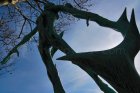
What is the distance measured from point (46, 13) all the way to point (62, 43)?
0.21 m

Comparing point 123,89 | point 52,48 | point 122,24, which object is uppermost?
point 52,48

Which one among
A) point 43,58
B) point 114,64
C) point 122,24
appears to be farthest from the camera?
point 43,58

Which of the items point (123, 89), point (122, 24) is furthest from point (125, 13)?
point (123, 89)

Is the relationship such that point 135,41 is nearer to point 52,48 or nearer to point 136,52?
point 136,52

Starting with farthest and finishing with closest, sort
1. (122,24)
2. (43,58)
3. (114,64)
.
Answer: (43,58) < (122,24) < (114,64)

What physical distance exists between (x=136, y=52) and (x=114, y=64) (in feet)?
0.27

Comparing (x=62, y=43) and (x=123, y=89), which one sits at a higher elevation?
(x=62, y=43)

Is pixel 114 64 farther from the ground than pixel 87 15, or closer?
closer

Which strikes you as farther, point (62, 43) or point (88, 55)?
point (62, 43)

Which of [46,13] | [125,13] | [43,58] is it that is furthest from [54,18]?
[125,13]

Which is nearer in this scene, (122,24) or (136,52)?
(136,52)

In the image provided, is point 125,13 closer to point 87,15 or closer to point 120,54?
point 87,15

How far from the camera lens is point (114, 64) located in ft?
1.80

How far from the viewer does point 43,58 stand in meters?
0.88
